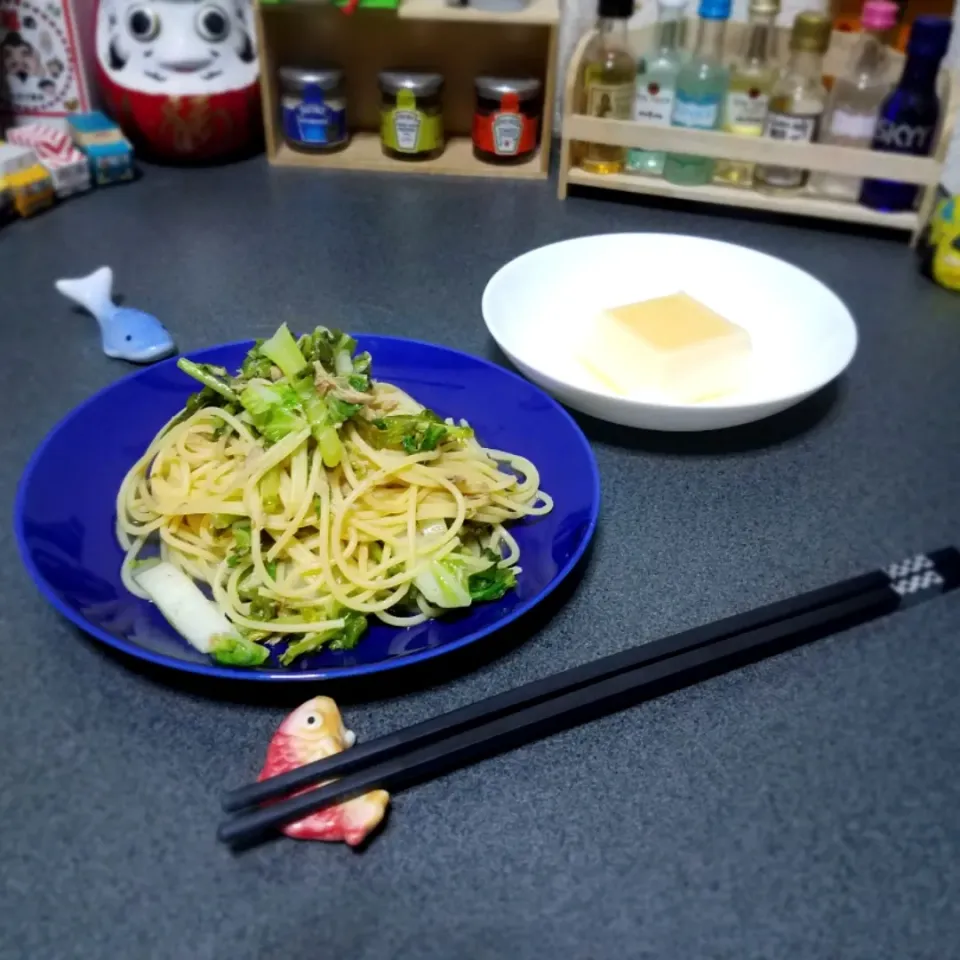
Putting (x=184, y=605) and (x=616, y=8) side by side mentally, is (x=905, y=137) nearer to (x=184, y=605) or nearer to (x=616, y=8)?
(x=616, y=8)

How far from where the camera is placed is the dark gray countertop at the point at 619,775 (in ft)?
1.69

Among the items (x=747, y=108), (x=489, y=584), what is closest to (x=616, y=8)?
(x=747, y=108)

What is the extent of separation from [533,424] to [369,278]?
454 millimetres

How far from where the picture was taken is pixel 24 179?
4.05ft

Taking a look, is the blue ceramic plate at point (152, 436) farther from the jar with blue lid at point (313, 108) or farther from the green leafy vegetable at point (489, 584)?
the jar with blue lid at point (313, 108)

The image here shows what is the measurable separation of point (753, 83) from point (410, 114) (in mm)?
485

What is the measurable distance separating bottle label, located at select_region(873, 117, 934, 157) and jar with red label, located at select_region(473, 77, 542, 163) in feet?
1.58

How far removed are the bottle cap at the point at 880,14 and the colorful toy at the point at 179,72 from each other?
0.85 meters

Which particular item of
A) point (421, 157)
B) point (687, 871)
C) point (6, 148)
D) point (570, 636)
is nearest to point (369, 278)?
point (421, 157)

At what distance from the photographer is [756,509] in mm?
815

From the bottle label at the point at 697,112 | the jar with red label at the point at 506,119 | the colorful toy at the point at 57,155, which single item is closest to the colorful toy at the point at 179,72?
the colorful toy at the point at 57,155

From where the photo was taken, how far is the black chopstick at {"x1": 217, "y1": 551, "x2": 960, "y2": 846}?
536 millimetres

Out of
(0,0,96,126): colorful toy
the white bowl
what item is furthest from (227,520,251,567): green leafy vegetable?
(0,0,96,126): colorful toy

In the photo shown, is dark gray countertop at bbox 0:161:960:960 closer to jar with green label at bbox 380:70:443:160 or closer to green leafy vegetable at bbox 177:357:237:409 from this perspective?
green leafy vegetable at bbox 177:357:237:409
